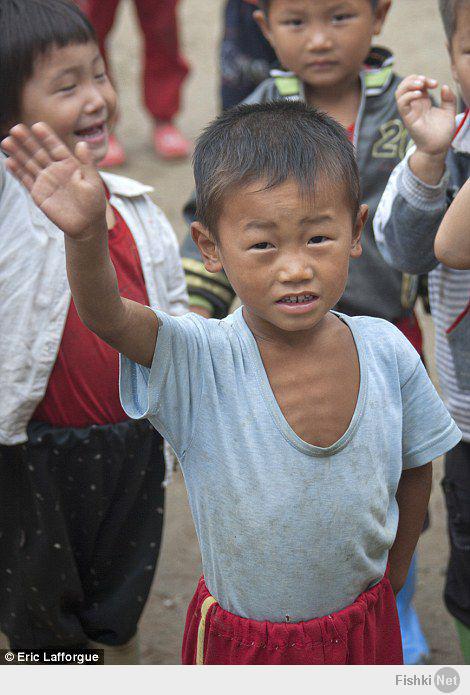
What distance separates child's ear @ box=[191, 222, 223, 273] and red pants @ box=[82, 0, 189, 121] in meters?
4.03

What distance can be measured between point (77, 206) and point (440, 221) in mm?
932

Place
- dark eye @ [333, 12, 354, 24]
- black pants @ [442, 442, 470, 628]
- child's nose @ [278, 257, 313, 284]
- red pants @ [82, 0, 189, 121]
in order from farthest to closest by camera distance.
→ red pants @ [82, 0, 189, 121] < dark eye @ [333, 12, 354, 24] < black pants @ [442, 442, 470, 628] < child's nose @ [278, 257, 313, 284]

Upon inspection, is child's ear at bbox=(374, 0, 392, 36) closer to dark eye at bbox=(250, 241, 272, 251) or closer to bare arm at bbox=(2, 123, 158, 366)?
dark eye at bbox=(250, 241, 272, 251)

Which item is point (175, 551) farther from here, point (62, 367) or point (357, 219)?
point (357, 219)

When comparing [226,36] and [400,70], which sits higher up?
[226,36]

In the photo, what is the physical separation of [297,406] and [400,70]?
210 inches

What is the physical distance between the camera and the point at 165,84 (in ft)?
19.5

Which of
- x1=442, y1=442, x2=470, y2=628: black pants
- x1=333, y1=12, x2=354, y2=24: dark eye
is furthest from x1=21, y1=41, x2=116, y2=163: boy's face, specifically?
x1=442, y1=442, x2=470, y2=628: black pants

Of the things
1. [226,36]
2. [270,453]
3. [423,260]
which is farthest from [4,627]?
[226,36]

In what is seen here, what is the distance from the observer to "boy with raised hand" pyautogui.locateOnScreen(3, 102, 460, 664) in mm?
1658

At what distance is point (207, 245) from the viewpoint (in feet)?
5.86

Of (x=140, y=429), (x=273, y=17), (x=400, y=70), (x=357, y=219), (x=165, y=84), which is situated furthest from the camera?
(x=400, y=70)

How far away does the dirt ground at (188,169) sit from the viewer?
2961 millimetres

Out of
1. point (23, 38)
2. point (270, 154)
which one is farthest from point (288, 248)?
point (23, 38)
